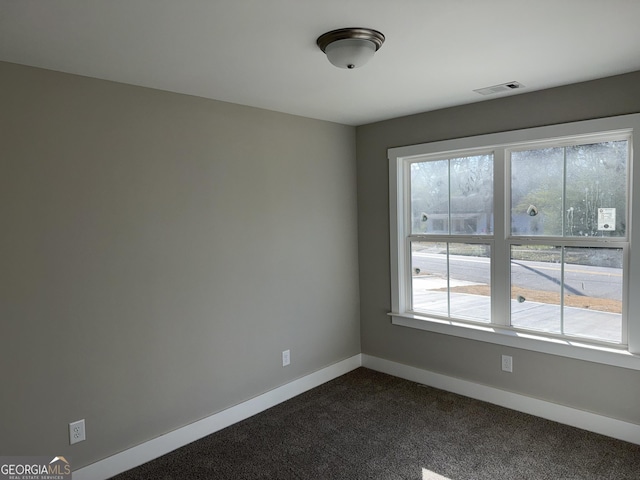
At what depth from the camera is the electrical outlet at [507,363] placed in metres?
3.32

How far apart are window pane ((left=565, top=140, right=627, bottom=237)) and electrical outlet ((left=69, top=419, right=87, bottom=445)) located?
132 inches

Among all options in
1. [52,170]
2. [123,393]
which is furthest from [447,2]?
[123,393]

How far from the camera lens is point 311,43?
82.2 inches

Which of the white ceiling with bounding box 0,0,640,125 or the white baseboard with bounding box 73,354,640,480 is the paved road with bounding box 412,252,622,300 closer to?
the white baseboard with bounding box 73,354,640,480

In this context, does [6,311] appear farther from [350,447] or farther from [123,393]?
[350,447]

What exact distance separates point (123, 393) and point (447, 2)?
2707mm

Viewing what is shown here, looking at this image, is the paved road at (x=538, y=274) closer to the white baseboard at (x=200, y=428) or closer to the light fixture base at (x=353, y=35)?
the white baseboard at (x=200, y=428)

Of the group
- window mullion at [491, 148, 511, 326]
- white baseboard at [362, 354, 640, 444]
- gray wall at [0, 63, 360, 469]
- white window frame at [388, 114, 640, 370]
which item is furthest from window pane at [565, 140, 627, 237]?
gray wall at [0, 63, 360, 469]

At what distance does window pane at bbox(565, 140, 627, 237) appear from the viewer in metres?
2.86

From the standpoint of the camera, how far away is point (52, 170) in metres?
2.37

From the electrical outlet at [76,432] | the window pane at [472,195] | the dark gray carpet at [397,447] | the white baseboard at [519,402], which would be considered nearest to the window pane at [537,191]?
the window pane at [472,195]

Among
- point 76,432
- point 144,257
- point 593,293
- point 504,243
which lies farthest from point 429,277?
point 76,432

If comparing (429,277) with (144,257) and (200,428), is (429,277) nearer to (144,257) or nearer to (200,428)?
(200,428)

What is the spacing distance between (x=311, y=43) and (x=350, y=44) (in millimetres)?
205
